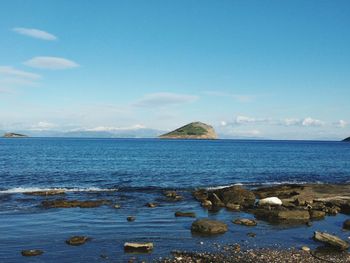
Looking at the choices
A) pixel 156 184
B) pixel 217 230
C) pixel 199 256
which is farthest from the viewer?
pixel 156 184

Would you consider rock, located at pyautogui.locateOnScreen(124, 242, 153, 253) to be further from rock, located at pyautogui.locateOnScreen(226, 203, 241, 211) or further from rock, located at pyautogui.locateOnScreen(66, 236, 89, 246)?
rock, located at pyautogui.locateOnScreen(226, 203, 241, 211)

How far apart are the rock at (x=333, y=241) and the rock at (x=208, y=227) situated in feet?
23.7

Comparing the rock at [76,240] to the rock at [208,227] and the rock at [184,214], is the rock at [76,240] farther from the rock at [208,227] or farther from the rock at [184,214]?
the rock at [184,214]

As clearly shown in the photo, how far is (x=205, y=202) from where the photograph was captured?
45.4m

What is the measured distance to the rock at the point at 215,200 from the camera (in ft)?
149

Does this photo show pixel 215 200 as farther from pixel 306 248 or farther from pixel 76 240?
pixel 76 240

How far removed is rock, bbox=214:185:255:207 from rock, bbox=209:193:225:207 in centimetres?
60

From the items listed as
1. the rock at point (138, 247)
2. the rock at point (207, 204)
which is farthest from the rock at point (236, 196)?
the rock at point (138, 247)

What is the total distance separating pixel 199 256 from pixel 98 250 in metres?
6.78

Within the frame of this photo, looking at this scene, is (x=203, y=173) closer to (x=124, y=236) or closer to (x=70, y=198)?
(x=70, y=198)

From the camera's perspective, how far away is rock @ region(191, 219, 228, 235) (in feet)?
103

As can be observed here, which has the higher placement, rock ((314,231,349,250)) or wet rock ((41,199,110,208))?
rock ((314,231,349,250))

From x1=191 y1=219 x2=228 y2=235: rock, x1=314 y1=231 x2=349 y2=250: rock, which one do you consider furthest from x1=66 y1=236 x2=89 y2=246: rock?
x1=314 y1=231 x2=349 y2=250: rock

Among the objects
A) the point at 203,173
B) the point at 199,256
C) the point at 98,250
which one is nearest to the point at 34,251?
the point at 98,250
